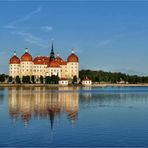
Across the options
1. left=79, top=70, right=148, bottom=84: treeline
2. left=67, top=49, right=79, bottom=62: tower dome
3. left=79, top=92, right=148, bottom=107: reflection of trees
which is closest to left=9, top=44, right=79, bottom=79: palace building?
left=67, top=49, right=79, bottom=62: tower dome

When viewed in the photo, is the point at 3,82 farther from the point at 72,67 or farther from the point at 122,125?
the point at 122,125

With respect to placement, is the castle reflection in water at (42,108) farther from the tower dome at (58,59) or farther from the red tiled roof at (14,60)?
the tower dome at (58,59)

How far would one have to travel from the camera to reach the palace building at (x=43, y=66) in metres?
101

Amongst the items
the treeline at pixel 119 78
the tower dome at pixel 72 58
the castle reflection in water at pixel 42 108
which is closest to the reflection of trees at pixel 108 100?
the castle reflection in water at pixel 42 108

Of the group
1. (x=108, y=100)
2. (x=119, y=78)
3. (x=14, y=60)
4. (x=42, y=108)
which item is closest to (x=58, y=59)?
(x=14, y=60)

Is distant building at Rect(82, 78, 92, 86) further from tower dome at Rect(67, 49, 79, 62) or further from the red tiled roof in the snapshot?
the red tiled roof

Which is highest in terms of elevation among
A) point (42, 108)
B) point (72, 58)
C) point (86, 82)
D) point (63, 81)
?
point (72, 58)

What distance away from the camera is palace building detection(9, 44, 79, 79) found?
101 m

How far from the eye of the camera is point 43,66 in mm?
103062

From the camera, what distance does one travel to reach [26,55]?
102 metres

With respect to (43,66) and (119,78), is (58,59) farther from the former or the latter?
(119,78)

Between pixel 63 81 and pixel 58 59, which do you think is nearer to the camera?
pixel 63 81

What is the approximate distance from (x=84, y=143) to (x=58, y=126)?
399cm

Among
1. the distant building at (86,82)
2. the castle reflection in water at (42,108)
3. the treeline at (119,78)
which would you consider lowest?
the castle reflection in water at (42,108)
